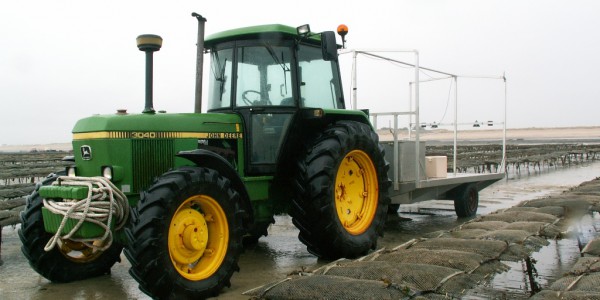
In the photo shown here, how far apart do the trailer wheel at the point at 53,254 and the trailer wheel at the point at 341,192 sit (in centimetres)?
200

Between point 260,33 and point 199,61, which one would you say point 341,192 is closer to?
point 260,33

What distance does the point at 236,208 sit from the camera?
4801mm

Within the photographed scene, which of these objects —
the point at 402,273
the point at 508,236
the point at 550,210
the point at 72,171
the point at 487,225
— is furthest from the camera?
the point at 550,210

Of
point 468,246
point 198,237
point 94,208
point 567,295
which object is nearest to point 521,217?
point 468,246

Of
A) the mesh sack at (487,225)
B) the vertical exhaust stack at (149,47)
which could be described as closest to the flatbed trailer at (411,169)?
the mesh sack at (487,225)

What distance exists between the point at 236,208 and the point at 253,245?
248 centimetres

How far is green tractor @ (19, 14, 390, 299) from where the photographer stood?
4.44m

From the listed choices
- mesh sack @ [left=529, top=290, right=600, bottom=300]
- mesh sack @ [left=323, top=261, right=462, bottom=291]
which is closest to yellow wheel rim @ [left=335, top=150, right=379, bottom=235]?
mesh sack @ [left=323, top=261, right=462, bottom=291]

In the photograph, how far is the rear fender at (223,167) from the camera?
476 centimetres

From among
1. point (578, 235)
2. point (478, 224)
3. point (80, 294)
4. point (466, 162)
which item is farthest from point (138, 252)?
point (466, 162)

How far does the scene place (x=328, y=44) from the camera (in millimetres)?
5680

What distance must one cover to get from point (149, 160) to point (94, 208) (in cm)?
78

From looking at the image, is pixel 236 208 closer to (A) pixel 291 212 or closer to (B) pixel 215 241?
(B) pixel 215 241

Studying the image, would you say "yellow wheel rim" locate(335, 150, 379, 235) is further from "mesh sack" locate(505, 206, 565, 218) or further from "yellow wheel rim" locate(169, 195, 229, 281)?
"mesh sack" locate(505, 206, 565, 218)
